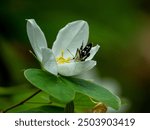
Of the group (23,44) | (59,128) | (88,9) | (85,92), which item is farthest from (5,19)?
(85,92)

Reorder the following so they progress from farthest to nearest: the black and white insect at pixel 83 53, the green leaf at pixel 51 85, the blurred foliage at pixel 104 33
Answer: the blurred foliage at pixel 104 33
the black and white insect at pixel 83 53
the green leaf at pixel 51 85

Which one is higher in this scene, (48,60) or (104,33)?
(48,60)

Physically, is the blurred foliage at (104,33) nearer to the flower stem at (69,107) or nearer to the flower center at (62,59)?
the flower center at (62,59)

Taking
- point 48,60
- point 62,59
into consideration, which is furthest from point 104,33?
point 48,60

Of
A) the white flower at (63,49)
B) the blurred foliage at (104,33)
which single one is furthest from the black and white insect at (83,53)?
the blurred foliage at (104,33)

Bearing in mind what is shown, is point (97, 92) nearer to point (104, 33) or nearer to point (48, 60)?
point (48, 60)

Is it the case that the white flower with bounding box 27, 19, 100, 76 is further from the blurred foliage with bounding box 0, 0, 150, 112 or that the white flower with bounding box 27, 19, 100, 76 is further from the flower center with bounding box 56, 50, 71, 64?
the blurred foliage with bounding box 0, 0, 150, 112
